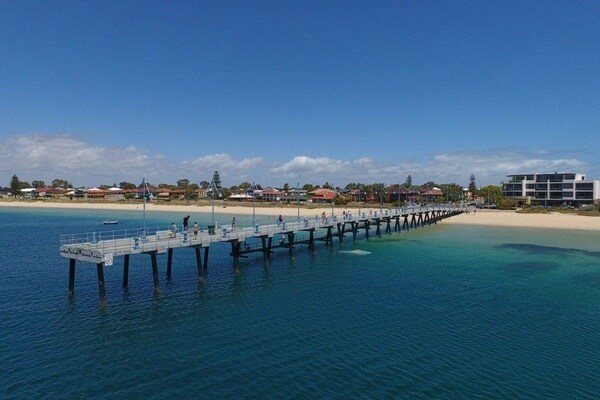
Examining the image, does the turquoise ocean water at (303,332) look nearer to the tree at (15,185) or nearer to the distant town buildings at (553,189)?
→ the distant town buildings at (553,189)

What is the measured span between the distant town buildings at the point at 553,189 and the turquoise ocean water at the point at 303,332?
9396 cm

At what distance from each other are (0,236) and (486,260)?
5773cm

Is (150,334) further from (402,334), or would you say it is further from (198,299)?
(402,334)

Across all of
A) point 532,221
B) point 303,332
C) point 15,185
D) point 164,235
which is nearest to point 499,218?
point 532,221

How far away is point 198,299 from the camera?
85.4ft

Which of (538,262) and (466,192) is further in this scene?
(466,192)

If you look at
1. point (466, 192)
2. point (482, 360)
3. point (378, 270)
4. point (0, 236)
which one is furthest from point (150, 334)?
point (466, 192)

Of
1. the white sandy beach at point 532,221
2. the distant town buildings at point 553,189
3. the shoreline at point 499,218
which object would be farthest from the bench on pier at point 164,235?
the distant town buildings at point 553,189

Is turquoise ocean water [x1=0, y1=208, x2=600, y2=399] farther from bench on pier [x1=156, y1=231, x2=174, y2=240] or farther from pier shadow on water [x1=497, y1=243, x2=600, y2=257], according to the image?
pier shadow on water [x1=497, y1=243, x2=600, y2=257]

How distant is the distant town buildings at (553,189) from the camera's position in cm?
11619

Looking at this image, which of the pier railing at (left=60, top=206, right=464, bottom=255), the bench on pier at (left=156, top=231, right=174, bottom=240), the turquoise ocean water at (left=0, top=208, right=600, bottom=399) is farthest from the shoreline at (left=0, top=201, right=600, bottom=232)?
the bench on pier at (left=156, top=231, right=174, bottom=240)

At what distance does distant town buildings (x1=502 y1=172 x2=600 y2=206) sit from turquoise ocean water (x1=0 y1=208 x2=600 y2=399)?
308 ft

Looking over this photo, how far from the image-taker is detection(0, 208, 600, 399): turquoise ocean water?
1527 centimetres

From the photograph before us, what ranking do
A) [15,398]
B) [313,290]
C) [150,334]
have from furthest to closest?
1. [313,290]
2. [150,334]
3. [15,398]
